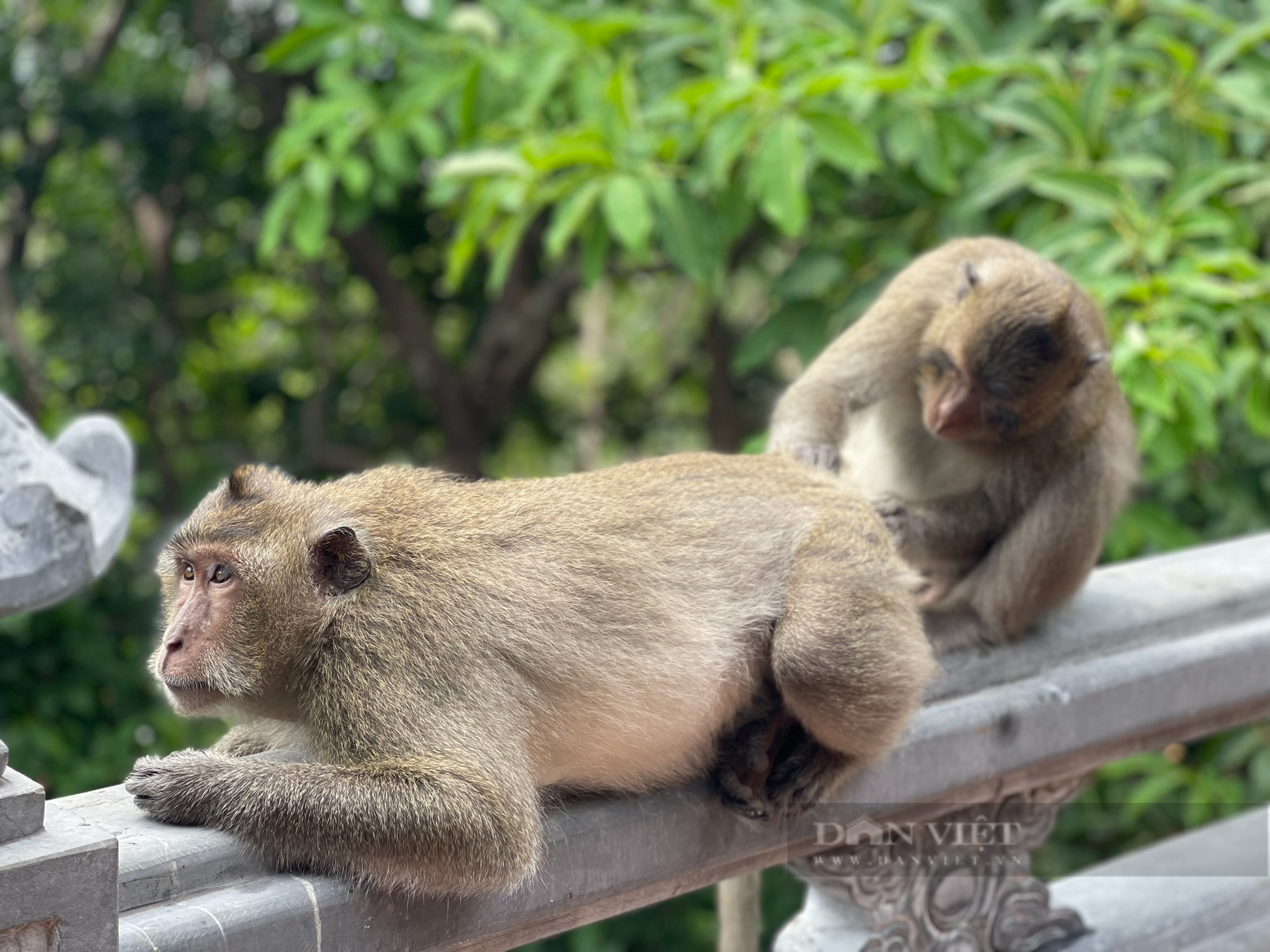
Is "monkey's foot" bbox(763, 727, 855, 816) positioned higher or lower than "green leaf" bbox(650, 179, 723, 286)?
lower

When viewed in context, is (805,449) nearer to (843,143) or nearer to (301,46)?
(843,143)

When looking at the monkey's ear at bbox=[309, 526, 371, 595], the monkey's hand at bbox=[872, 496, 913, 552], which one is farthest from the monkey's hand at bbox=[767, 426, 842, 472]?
the monkey's ear at bbox=[309, 526, 371, 595]

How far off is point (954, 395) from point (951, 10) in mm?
1977

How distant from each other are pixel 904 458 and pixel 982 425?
42 cm

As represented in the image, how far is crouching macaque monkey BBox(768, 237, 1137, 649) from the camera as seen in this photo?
346cm

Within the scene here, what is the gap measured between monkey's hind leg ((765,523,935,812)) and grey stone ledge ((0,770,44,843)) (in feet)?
4.20

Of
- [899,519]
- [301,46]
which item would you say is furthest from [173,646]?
[301,46]

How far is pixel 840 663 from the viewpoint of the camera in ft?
8.11

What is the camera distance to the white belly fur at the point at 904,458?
149 inches

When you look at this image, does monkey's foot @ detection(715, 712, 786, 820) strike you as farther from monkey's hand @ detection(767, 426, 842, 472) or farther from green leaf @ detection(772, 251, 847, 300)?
green leaf @ detection(772, 251, 847, 300)

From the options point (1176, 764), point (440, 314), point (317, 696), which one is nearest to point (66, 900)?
point (317, 696)

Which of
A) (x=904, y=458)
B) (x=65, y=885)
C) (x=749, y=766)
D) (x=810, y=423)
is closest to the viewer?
(x=65, y=885)

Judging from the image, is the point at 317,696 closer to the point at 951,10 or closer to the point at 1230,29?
the point at 951,10

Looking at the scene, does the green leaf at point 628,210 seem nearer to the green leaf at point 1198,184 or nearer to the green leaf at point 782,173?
the green leaf at point 782,173
